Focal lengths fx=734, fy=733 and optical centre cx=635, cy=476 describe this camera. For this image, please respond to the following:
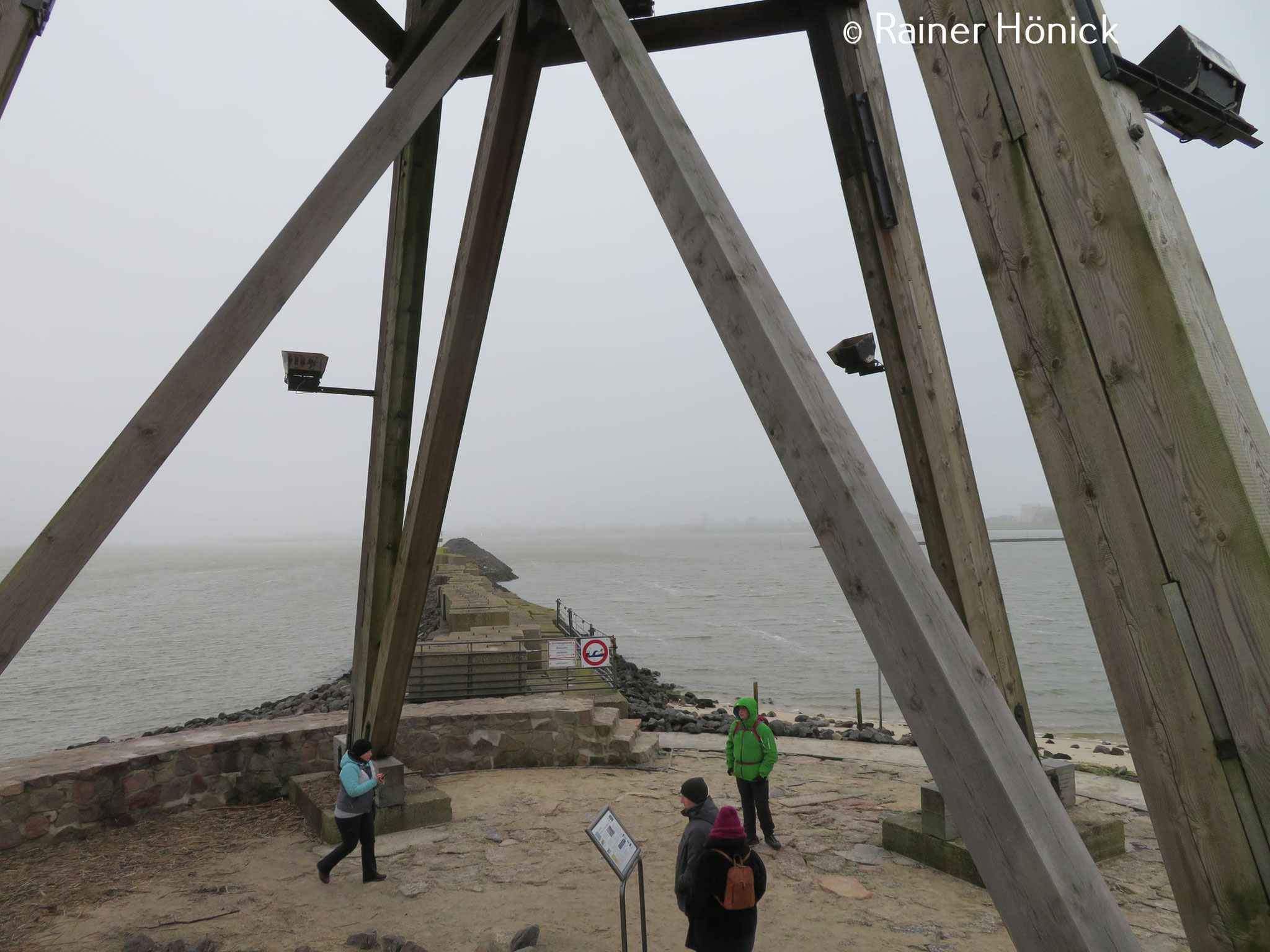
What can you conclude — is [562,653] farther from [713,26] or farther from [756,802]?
[713,26]

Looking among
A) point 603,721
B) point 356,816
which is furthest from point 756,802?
point 356,816

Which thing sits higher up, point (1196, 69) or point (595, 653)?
point (1196, 69)

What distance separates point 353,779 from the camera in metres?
5.26

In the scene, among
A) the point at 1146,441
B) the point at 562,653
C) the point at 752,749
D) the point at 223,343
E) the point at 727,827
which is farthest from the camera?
the point at 562,653

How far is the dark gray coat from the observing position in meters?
3.45

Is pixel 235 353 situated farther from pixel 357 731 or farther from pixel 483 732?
pixel 483 732

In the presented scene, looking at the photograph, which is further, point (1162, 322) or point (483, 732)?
point (483, 732)

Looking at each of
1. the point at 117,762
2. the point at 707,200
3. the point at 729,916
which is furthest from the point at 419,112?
the point at 117,762

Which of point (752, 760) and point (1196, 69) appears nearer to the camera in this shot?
point (1196, 69)

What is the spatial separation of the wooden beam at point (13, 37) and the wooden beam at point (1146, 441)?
12.7 feet

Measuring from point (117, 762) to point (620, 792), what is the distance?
4.35 metres

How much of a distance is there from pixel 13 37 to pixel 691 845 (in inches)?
186

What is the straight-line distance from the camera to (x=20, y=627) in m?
2.88

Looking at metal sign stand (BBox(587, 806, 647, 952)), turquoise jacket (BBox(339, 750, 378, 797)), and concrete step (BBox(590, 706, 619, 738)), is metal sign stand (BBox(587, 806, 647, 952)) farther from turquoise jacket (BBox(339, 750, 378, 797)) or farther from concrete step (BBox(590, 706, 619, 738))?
concrete step (BBox(590, 706, 619, 738))
